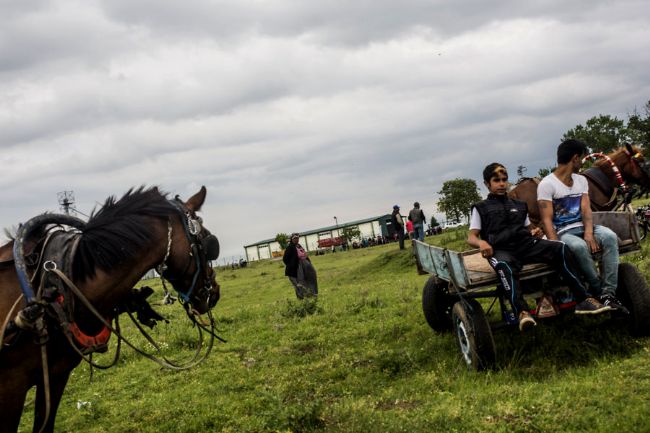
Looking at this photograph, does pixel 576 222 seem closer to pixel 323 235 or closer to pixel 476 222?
pixel 476 222

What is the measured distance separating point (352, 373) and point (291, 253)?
28.4 feet

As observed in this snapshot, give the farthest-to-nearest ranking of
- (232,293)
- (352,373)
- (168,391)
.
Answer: (232,293), (168,391), (352,373)

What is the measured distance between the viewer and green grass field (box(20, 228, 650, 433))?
15.4 feet

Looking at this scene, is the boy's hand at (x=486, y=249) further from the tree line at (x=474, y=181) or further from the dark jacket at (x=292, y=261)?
the tree line at (x=474, y=181)

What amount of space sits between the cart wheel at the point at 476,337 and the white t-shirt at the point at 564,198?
144 cm

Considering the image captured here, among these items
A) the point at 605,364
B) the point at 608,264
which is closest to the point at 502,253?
the point at 608,264

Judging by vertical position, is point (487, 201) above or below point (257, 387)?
above

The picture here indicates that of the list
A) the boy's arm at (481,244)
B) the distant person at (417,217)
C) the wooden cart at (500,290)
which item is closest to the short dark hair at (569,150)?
the wooden cart at (500,290)

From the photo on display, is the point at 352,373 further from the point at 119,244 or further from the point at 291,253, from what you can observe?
the point at 291,253

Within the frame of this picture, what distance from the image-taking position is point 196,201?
5254mm

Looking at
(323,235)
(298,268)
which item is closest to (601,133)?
(323,235)

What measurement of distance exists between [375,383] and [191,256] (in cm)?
297

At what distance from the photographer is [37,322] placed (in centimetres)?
396

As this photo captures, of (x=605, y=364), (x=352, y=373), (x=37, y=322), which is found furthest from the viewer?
(x=352, y=373)
